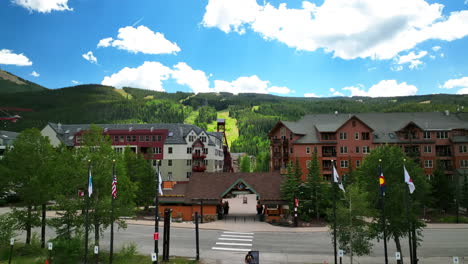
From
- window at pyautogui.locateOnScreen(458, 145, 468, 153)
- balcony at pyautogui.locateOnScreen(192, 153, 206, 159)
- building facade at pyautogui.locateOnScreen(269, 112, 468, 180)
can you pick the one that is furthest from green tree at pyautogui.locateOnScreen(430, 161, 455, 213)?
balcony at pyautogui.locateOnScreen(192, 153, 206, 159)

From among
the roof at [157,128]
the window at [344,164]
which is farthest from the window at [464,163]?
the roof at [157,128]

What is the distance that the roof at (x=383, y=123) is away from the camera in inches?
2246

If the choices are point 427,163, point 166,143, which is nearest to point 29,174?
point 166,143

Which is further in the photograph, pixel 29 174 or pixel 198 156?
pixel 198 156

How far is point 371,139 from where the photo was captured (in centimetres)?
5731

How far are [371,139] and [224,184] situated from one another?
1176 inches

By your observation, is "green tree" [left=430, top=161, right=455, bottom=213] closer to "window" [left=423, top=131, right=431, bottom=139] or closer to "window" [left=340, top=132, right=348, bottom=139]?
"window" [left=423, top=131, right=431, bottom=139]

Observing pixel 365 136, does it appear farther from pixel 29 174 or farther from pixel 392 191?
pixel 29 174

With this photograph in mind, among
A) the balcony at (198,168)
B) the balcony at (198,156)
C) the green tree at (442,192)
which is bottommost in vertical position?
the green tree at (442,192)

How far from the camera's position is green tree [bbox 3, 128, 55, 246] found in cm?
2630

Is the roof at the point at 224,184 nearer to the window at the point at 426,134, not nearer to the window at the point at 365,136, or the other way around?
the window at the point at 365,136

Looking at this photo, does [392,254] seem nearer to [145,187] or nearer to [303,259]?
[303,259]

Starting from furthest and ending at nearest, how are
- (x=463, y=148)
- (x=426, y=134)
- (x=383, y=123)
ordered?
(x=383, y=123) → (x=426, y=134) → (x=463, y=148)

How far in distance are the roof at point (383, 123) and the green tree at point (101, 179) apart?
130 feet
